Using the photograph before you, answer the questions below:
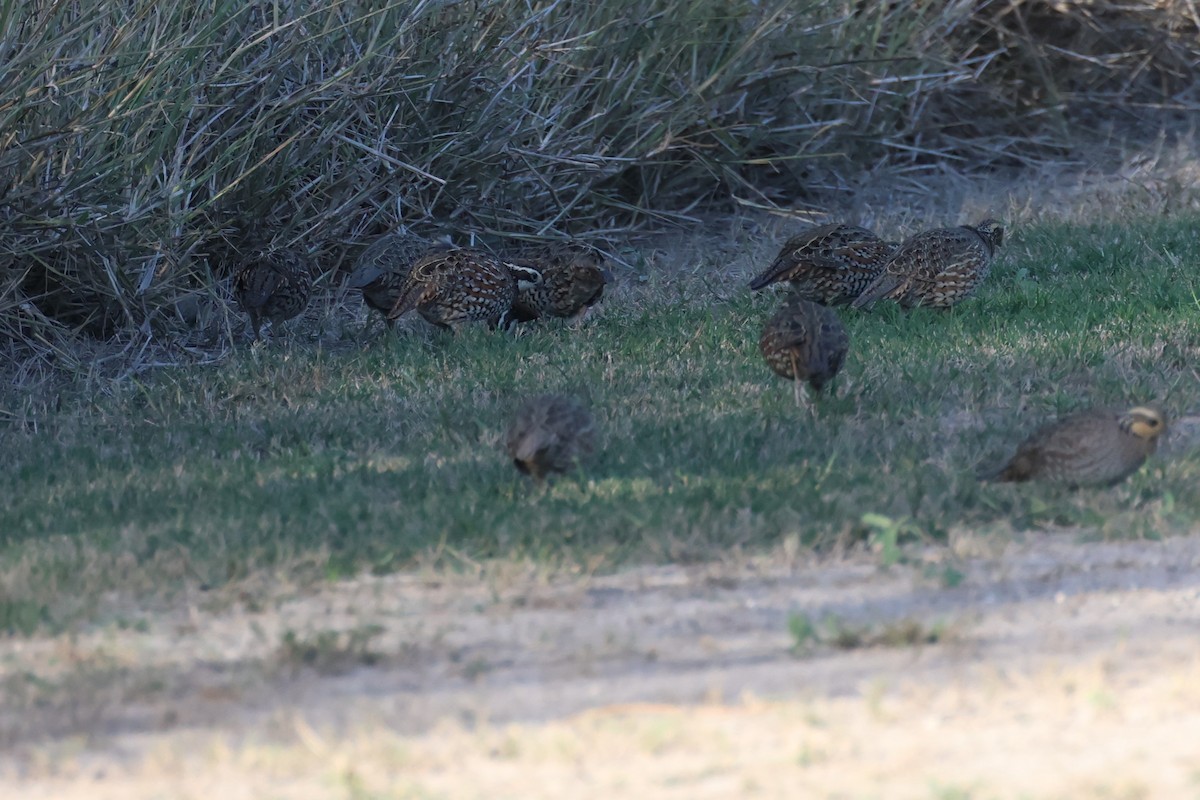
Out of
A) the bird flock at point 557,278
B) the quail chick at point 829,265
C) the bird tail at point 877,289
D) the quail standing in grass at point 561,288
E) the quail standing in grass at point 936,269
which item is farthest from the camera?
the quail standing in grass at point 561,288

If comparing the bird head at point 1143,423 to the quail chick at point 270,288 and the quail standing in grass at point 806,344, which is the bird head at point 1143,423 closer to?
the quail standing in grass at point 806,344

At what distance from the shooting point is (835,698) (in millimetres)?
4680

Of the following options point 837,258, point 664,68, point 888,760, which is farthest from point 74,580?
point 664,68

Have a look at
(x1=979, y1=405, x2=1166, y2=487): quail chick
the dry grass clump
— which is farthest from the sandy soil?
the dry grass clump

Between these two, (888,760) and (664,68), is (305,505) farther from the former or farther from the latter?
(664,68)

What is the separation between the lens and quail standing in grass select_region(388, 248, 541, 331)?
35.1 feet

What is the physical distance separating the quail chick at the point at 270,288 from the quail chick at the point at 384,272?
426 millimetres

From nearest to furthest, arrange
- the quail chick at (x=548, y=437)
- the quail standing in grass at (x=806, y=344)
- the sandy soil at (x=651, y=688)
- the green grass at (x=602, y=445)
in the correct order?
the sandy soil at (x=651, y=688) → the green grass at (x=602, y=445) → the quail chick at (x=548, y=437) → the quail standing in grass at (x=806, y=344)

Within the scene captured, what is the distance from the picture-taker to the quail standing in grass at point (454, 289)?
10.7 meters

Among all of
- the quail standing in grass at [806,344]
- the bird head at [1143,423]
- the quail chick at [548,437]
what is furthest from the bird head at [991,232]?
the quail chick at [548,437]

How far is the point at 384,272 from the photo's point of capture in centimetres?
1127

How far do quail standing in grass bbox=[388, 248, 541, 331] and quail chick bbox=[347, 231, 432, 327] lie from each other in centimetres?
22

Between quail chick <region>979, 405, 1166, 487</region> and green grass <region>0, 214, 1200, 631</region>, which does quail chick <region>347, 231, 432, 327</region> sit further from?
quail chick <region>979, 405, 1166, 487</region>

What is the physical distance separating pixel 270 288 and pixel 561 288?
1906 mm
